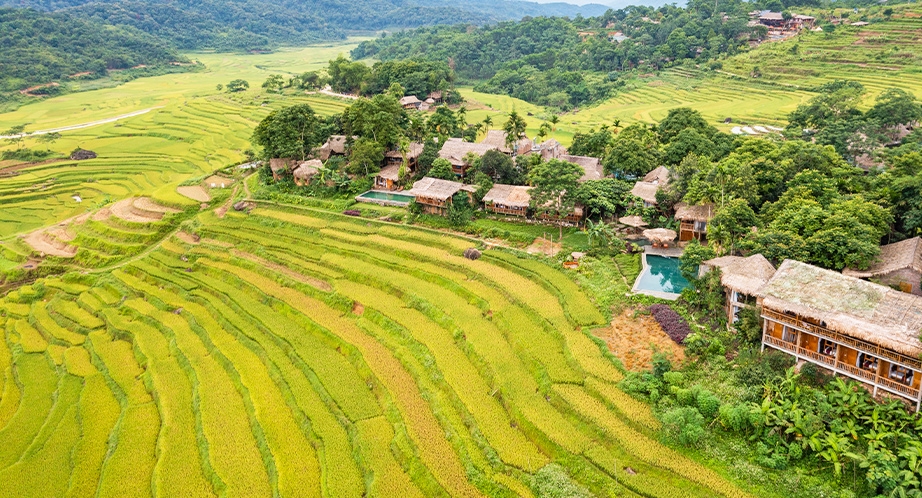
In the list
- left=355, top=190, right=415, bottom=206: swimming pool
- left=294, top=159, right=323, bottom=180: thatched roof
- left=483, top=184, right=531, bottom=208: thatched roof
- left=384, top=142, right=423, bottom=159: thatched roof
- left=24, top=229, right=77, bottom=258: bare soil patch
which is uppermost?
left=384, top=142, right=423, bottom=159: thatched roof

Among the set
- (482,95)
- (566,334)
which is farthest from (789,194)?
(482,95)

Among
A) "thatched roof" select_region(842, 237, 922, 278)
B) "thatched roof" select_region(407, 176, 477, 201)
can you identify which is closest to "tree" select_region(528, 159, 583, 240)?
"thatched roof" select_region(407, 176, 477, 201)

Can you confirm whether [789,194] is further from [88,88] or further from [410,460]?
[88,88]

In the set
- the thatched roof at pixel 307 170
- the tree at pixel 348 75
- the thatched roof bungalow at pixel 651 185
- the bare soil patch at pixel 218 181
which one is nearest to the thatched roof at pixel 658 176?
the thatched roof bungalow at pixel 651 185

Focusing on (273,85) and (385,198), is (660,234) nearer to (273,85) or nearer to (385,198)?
(385,198)

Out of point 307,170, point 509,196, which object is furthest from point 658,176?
point 307,170

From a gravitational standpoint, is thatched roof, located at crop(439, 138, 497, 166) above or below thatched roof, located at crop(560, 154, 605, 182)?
above

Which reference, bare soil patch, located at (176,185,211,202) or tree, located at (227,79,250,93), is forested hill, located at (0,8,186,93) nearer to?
tree, located at (227,79,250,93)
